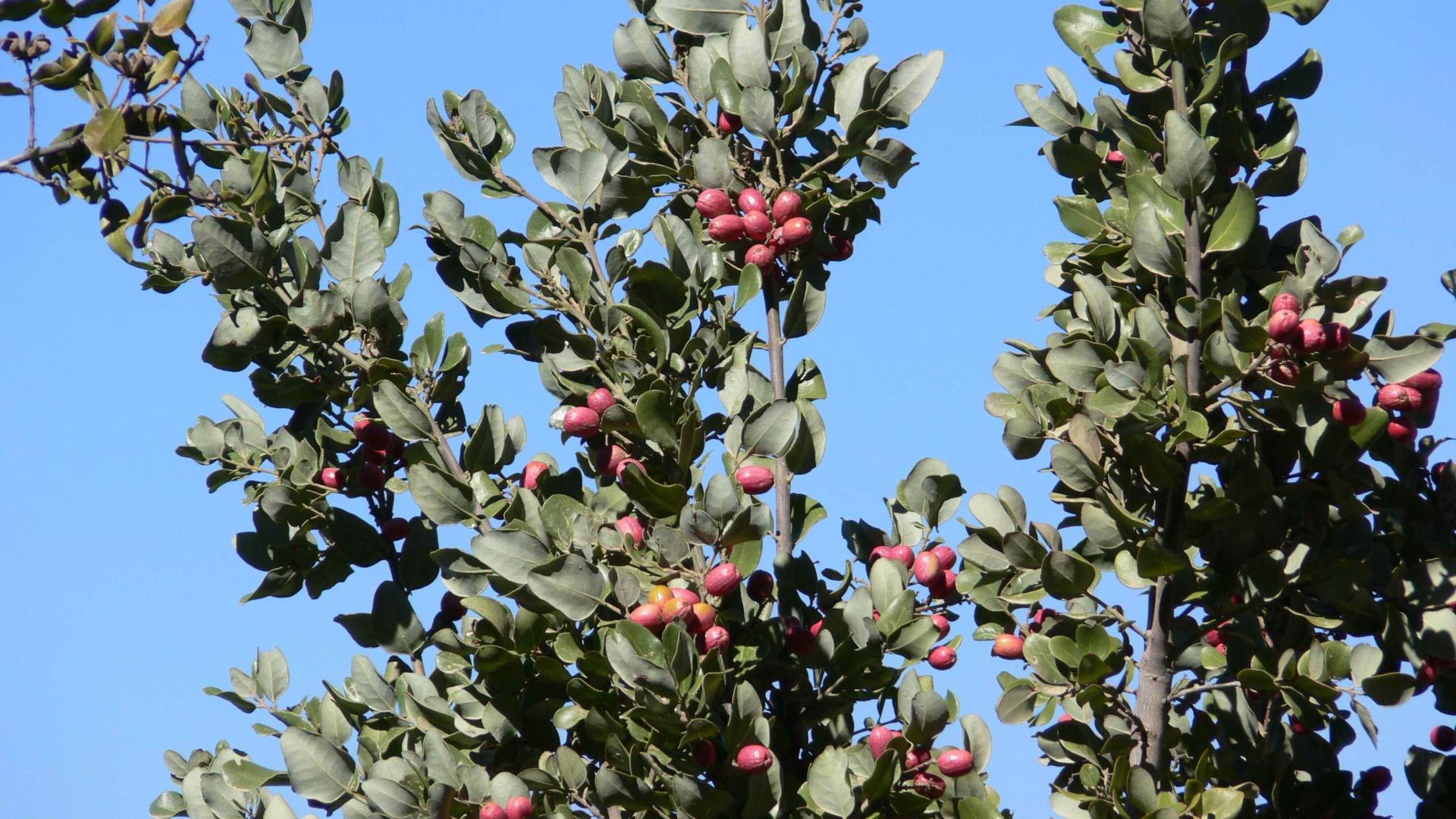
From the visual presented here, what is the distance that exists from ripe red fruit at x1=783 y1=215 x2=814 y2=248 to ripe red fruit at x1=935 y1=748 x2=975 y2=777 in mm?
961

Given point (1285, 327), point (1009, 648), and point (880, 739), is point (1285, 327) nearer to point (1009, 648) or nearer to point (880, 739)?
point (1009, 648)

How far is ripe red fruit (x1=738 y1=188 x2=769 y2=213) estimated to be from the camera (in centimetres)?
280

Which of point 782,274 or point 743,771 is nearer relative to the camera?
point 743,771

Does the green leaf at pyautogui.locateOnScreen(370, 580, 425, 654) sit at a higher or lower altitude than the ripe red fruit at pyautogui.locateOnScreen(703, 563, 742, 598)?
higher

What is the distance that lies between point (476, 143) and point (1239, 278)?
151 cm

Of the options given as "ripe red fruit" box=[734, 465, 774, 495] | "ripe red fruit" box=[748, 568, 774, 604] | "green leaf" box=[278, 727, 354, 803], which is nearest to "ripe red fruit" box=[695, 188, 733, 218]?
"ripe red fruit" box=[734, 465, 774, 495]

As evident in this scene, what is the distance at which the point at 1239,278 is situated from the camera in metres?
2.77

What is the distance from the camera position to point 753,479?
2.50 metres

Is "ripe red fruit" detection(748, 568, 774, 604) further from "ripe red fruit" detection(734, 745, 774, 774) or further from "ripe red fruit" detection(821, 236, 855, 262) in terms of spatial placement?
"ripe red fruit" detection(821, 236, 855, 262)

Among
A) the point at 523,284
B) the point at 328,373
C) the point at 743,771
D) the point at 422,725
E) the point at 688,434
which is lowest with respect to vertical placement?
the point at 743,771

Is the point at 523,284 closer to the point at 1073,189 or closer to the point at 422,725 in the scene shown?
the point at 422,725

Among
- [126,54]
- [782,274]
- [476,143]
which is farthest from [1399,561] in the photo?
[126,54]

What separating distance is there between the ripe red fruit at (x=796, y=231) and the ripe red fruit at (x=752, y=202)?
0.19 ft

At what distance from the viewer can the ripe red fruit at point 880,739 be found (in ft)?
8.46
